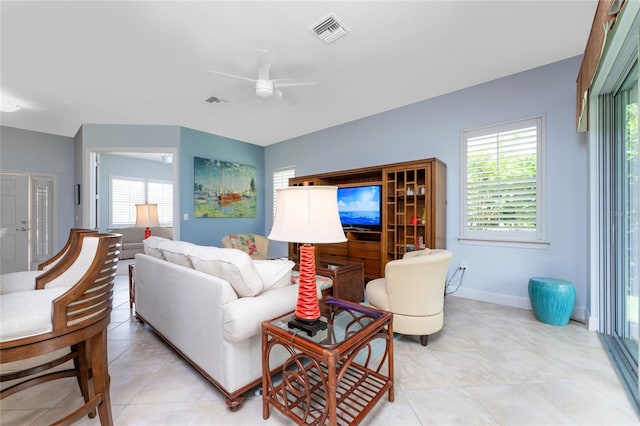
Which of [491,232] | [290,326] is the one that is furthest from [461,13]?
[290,326]

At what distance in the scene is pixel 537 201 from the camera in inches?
112

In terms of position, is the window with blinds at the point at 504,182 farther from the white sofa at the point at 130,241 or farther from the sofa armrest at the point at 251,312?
the white sofa at the point at 130,241

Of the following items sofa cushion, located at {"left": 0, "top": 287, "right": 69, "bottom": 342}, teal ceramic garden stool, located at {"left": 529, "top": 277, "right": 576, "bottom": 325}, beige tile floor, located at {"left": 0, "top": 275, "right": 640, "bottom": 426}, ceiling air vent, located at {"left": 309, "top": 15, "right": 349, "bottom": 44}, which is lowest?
beige tile floor, located at {"left": 0, "top": 275, "right": 640, "bottom": 426}

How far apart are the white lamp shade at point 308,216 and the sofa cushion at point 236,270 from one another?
31cm

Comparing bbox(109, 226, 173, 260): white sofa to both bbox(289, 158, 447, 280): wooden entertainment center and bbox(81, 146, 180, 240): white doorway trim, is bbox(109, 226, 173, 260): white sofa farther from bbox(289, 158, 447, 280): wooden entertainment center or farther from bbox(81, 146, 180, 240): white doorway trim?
bbox(289, 158, 447, 280): wooden entertainment center

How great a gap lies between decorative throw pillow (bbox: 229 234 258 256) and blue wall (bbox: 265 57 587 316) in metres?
2.24

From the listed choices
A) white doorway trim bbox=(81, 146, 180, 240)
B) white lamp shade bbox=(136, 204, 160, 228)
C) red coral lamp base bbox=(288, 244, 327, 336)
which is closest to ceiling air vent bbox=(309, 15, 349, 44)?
red coral lamp base bbox=(288, 244, 327, 336)

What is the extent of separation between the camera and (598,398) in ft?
5.01

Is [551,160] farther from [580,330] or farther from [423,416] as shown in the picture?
[423,416]

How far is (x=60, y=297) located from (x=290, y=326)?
3.13 ft

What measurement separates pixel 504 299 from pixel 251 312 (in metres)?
2.97

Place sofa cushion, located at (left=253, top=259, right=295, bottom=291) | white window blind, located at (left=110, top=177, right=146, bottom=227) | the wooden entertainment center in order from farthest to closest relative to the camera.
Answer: white window blind, located at (left=110, top=177, right=146, bottom=227) < the wooden entertainment center < sofa cushion, located at (left=253, top=259, right=295, bottom=291)

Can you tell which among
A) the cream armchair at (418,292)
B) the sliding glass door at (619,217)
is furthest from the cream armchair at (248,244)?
the sliding glass door at (619,217)

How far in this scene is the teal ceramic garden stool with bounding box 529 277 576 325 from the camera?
2.43 m
